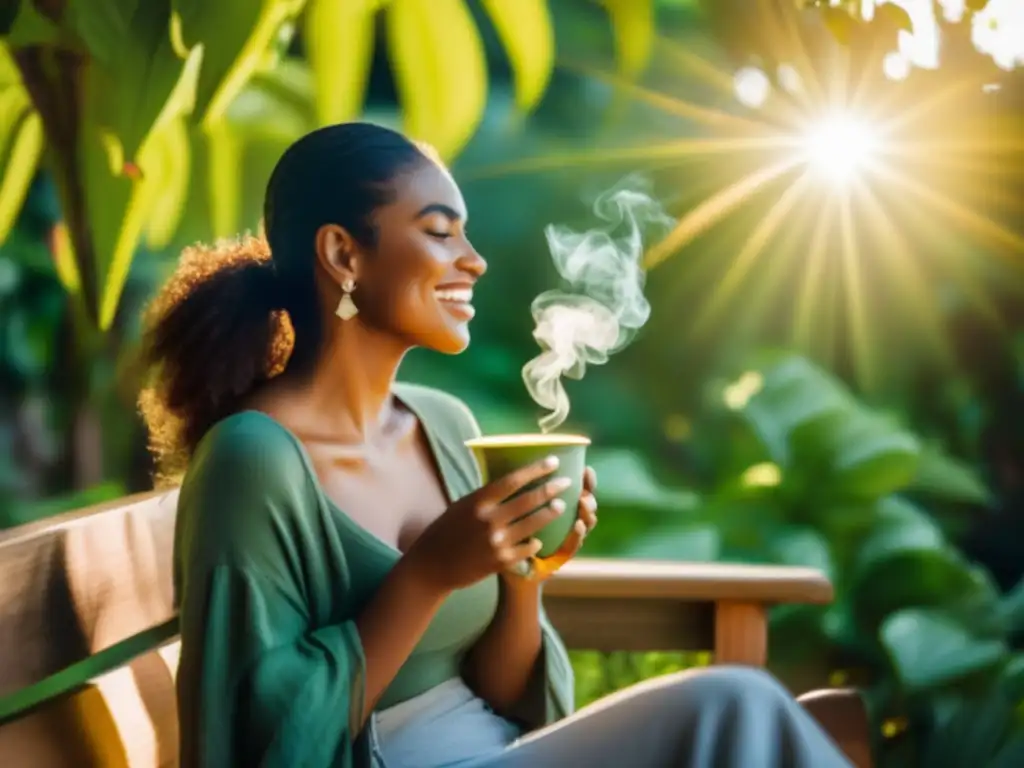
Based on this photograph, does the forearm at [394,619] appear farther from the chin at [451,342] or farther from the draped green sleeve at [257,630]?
the chin at [451,342]

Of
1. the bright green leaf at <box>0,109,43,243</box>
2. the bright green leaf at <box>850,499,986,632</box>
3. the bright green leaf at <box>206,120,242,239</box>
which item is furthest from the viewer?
the bright green leaf at <box>850,499,986,632</box>

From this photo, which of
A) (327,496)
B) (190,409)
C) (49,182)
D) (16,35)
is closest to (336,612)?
(327,496)

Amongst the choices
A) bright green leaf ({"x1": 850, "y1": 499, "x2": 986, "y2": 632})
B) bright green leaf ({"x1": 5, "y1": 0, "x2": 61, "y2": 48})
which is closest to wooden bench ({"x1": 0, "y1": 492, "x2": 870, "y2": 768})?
bright green leaf ({"x1": 5, "y1": 0, "x2": 61, "y2": 48})

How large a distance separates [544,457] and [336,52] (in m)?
0.95

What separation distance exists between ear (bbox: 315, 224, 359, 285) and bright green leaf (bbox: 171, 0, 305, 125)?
20.4 inches

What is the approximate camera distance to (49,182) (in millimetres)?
2520

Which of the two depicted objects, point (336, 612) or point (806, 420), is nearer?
point (336, 612)

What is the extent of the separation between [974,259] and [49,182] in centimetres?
184

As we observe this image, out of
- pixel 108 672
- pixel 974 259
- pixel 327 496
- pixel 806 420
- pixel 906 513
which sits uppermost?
pixel 974 259

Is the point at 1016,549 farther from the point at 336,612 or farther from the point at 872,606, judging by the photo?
the point at 336,612

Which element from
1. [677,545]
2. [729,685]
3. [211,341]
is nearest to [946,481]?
[677,545]

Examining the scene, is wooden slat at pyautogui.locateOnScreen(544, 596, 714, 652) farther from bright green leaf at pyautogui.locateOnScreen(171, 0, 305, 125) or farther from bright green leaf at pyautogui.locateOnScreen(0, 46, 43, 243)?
bright green leaf at pyautogui.locateOnScreen(0, 46, 43, 243)

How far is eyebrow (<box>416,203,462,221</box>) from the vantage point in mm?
1013

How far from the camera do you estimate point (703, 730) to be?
35.6 inches
